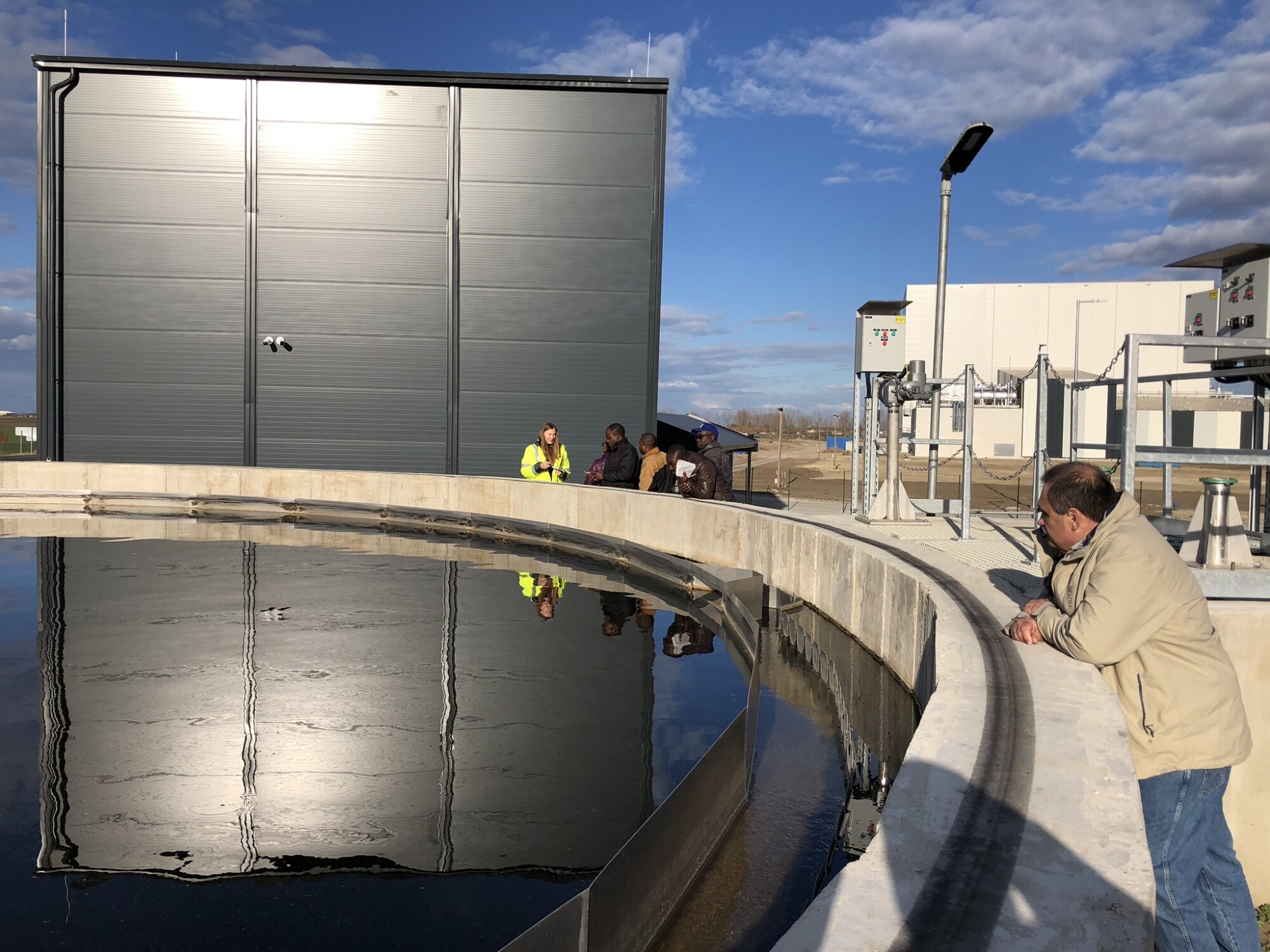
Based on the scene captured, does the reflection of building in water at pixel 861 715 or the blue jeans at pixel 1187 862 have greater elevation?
the blue jeans at pixel 1187 862

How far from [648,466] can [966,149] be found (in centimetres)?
689

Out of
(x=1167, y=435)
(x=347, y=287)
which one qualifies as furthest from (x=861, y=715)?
(x=347, y=287)

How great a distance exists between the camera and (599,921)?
4.12 metres

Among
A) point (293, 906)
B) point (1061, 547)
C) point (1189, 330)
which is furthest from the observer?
point (1189, 330)

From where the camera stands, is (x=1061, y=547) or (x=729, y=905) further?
(x=729, y=905)

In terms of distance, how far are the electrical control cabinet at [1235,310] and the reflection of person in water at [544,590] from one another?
7330 mm

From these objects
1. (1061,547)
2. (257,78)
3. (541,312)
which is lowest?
(1061,547)

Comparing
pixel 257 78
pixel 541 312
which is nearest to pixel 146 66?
pixel 257 78

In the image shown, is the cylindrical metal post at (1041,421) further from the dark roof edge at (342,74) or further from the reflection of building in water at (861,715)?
the dark roof edge at (342,74)

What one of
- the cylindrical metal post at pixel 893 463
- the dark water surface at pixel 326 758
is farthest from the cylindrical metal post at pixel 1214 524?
the cylindrical metal post at pixel 893 463

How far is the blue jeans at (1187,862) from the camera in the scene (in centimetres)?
402

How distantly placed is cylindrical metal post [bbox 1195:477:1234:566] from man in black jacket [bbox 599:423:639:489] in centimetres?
1139

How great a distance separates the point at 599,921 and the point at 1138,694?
7.83 ft

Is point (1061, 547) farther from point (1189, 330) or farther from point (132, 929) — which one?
point (1189, 330)
